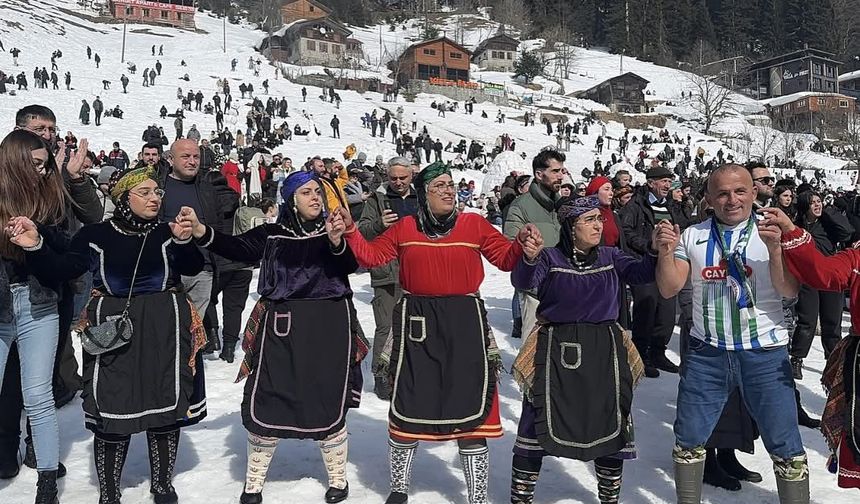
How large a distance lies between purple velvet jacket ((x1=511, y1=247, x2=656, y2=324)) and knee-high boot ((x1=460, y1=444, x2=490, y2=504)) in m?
0.84

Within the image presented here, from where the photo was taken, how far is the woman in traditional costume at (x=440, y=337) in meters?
3.63

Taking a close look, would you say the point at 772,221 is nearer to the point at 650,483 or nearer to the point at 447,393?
the point at 447,393

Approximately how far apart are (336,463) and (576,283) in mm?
1748

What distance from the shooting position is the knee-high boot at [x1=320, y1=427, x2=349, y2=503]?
3870mm

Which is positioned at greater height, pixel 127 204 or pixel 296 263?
pixel 127 204

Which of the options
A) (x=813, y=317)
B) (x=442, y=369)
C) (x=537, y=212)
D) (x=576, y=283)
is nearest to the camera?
(x=576, y=283)

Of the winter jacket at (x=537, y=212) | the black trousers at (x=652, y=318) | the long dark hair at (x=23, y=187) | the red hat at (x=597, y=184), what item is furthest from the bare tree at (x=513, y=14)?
the long dark hair at (x=23, y=187)

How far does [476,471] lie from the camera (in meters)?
3.70

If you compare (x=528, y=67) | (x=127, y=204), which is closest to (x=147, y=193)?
(x=127, y=204)

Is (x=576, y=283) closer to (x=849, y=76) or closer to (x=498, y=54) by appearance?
(x=498, y=54)

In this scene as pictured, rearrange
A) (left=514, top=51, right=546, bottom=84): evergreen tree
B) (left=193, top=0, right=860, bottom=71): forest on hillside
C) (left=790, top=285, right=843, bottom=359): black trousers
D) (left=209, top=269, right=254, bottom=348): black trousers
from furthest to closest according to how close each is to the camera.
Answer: (left=193, top=0, right=860, bottom=71): forest on hillside
(left=514, top=51, right=546, bottom=84): evergreen tree
(left=209, top=269, right=254, bottom=348): black trousers
(left=790, top=285, right=843, bottom=359): black trousers

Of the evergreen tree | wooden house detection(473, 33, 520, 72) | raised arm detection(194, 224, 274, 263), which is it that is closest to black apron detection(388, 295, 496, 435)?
raised arm detection(194, 224, 274, 263)

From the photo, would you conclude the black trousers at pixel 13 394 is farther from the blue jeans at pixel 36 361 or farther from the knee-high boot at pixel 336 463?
the knee-high boot at pixel 336 463

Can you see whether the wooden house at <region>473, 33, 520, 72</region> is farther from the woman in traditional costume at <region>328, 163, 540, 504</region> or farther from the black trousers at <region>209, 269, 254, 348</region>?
the woman in traditional costume at <region>328, 163, 540, 504</region>
